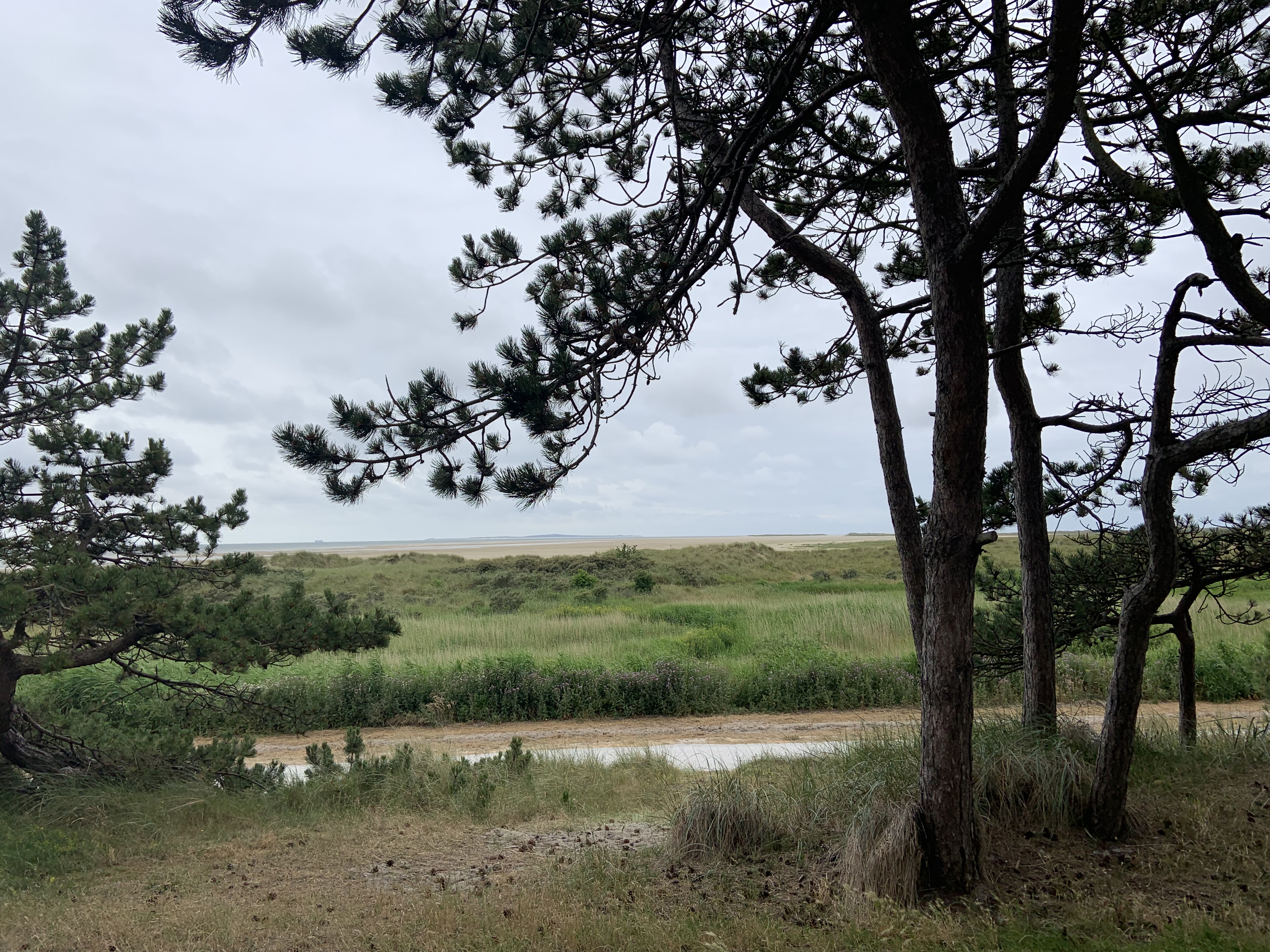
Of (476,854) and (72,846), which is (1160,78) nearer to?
(476,854)

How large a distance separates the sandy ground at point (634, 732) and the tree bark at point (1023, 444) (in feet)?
16.5

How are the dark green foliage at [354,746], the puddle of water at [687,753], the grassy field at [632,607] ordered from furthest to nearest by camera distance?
the grassy field at [632,607]
the puddle of water at [687,753]
the dark green foliage at [354,746]

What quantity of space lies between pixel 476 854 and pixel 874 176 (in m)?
6.46

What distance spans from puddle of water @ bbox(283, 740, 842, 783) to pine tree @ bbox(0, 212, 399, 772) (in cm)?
207

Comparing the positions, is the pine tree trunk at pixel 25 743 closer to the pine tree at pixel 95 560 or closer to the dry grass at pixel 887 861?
the pine tree at pixel 95 560

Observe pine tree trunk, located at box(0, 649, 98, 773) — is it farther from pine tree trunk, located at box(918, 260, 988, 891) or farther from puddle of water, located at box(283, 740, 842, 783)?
pine tree trunk, located at box(918, 260, 988, 891)

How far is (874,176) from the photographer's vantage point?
6980 millimetres

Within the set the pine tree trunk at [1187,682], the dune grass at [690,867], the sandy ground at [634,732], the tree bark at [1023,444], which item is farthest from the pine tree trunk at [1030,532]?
the sandy ground at [634,732]

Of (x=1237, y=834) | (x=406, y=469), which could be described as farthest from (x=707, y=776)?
(x=406, y=469)

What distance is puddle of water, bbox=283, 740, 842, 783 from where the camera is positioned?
9.50m

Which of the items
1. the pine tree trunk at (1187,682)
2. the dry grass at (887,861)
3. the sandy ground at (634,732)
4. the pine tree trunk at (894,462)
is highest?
the pine tree trunk at (894,462)

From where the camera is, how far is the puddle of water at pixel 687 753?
950 cm

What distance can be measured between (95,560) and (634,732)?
811 centimetres

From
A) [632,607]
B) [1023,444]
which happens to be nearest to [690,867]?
[1023,444]
